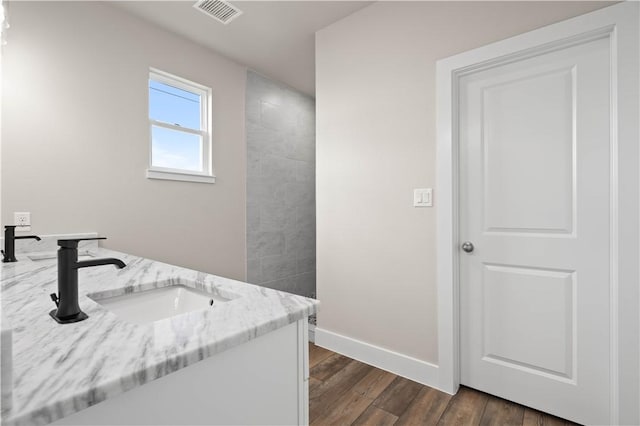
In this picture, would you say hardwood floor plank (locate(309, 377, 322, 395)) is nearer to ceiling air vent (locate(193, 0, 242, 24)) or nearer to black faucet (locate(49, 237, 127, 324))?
black faucet (locate(49, 237, 127, 324))

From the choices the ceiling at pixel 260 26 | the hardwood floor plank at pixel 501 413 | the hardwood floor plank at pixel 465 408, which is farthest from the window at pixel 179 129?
the hardwood floor plank at pixel 501 413

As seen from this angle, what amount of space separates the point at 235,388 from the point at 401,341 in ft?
5.63

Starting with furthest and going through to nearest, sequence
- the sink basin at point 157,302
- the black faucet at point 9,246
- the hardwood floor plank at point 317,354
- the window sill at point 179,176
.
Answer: the window sill at point 179,176 → the hardwood floor plank at point 317,354 → the black faucet at point 9,246 → the sink basin at point 157,302

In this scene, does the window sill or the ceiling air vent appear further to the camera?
the window sill

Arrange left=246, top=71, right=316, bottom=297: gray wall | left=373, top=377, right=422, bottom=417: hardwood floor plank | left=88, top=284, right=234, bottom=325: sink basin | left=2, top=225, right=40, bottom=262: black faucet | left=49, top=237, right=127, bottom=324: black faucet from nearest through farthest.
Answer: left=49, top=237, right=127, bottom=324: black faucet, left=88, top=284, right=234, bottom=325: sink basin, left=2, top=225, right=40, bottom=262: black faucet, left=373, top=377, right=422, bottom=417: hardwood floor plank, left=246, top=71, right=316, bottom=297: gray wall

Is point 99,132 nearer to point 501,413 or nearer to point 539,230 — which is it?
point 539,230

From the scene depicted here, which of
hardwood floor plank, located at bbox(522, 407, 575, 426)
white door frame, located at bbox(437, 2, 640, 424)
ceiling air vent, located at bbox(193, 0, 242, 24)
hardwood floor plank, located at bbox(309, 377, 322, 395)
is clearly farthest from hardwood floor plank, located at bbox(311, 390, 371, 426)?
ceiling air vent, located at bbox(193, 0, 242, 24)

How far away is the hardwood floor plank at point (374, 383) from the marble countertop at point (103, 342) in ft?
4.35

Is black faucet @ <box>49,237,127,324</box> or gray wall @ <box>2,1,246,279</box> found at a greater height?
gray wall @ <box>2,1,246,279</box>

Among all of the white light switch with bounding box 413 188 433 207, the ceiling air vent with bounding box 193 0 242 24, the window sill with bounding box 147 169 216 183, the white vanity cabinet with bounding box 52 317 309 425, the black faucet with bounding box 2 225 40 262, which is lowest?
the white vanity cabinet with bounding box 52 317 309 425

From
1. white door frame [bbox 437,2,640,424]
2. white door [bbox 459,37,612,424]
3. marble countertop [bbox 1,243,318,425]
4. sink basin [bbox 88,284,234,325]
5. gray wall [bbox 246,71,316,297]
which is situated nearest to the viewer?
marble countertop [bbox 1,243,318,425]

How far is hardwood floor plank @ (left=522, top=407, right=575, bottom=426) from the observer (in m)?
1.64

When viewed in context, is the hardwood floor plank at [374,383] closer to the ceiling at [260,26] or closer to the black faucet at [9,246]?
the black faucet at [9,246]

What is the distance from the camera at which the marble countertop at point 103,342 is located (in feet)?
1.58
